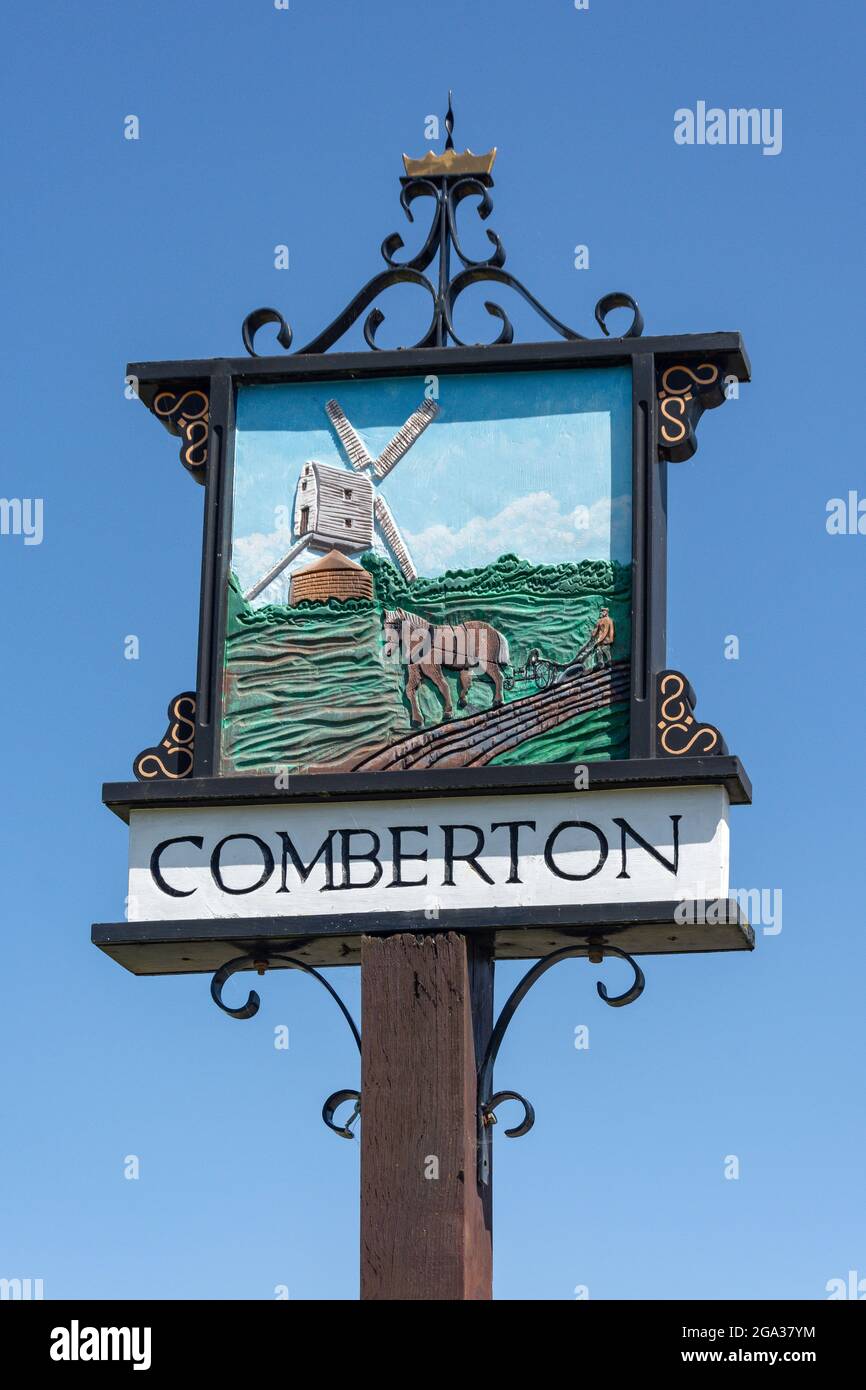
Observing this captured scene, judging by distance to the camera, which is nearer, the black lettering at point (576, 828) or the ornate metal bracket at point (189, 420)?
the black lettering at point (576, 828)

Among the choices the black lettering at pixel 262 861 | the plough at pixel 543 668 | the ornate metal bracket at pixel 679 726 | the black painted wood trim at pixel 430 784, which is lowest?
the black lettering at pixel 262 861

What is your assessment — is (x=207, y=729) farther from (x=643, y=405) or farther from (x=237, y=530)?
(x=643, y=405)

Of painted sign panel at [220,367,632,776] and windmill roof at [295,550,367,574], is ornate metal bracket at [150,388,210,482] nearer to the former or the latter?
painted sign panel at [220,367,632,776]

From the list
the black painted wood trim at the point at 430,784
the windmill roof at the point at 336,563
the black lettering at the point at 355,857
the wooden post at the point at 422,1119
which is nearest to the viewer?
the wooden post at the point at 422,1119

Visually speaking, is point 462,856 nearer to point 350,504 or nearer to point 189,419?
point 350,504

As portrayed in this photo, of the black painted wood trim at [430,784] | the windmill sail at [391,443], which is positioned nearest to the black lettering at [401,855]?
the black painted wood trim at [430,784]

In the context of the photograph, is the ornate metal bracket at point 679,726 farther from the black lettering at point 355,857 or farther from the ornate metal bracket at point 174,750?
the ornate metal bracket at point 174,750

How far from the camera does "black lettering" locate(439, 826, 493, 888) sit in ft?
43.4

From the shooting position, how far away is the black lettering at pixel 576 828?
13.1 metres

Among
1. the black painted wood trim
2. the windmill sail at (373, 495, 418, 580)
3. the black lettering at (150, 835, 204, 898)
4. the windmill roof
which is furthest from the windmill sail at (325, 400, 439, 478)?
the black lettering at (150, 835, 204, 898)

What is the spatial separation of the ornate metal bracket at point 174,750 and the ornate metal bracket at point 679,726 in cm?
206

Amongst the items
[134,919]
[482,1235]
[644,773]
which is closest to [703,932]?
[644,773]

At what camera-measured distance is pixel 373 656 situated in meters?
13.7

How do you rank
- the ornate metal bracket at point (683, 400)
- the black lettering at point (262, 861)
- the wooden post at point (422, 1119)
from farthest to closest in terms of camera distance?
1. the ornate metal bracket at point (683, 400)
2. the black lettering at point (262, 861)
3. the wooden post at point (422, 1119)
